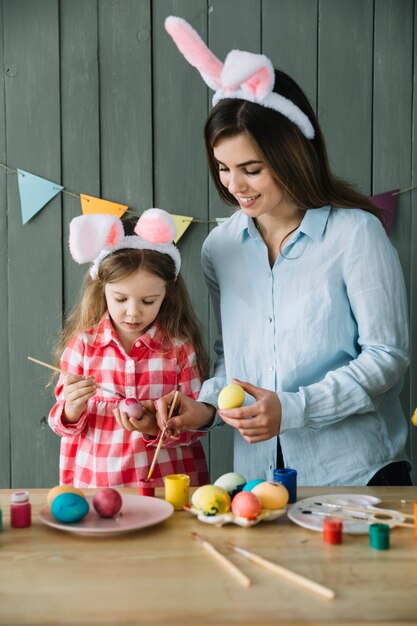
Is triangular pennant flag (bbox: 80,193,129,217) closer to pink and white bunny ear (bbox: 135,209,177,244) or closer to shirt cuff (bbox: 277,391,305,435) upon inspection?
pink and white bunny ear (bbox: 135,209,177,244)

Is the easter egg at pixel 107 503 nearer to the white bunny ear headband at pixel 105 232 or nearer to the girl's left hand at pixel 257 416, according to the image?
the girl's left hand at pixel 257 416

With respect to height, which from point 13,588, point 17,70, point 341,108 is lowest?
point 13,588

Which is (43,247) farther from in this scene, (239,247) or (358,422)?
(358,422)

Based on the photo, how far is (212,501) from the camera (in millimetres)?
1337

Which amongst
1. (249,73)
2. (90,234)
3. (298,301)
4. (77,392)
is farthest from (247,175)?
(77,392)

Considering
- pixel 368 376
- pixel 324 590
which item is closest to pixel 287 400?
pixel 368 376

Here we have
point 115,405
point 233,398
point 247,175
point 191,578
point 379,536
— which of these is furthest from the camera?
point 115,405

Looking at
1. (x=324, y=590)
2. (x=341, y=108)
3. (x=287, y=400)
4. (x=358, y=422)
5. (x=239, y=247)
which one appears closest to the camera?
(x=324, y=590)

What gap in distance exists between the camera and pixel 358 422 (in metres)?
1.80

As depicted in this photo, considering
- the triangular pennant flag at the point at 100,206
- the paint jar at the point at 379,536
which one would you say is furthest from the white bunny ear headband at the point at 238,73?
the paint jar at the point at 379,536

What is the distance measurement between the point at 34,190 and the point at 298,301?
1.03 meters

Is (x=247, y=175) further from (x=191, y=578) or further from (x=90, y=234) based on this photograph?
(x=191, y=578)

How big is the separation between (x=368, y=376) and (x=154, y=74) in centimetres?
125

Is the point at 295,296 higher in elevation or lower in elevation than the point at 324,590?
higher
